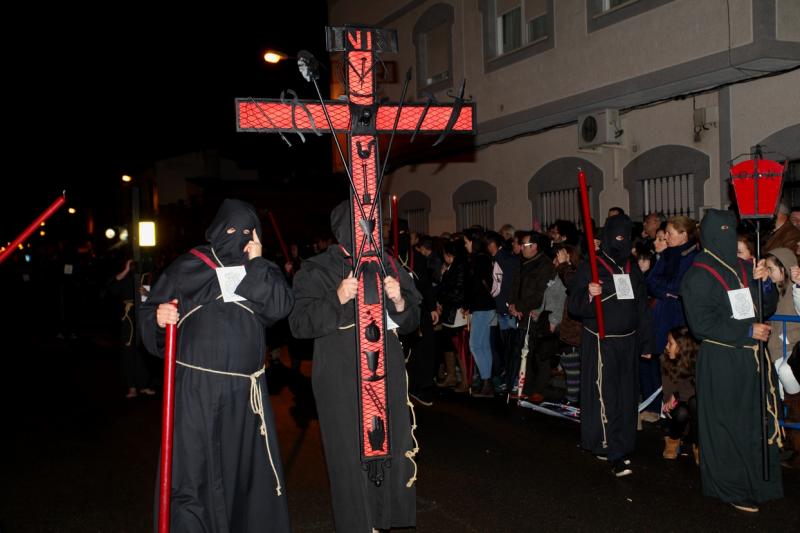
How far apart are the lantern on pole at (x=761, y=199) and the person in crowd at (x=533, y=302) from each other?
3572 millimetres

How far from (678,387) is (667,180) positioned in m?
5.61

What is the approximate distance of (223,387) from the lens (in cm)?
418

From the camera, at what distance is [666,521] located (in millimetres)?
5316

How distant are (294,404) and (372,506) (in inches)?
200

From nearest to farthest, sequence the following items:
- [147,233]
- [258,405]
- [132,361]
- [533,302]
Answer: [258,405] < [533,302] < [132,361] < [147,233]

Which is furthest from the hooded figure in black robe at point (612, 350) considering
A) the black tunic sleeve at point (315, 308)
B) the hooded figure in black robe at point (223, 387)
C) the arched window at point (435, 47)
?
the arched window at point (435, 47)

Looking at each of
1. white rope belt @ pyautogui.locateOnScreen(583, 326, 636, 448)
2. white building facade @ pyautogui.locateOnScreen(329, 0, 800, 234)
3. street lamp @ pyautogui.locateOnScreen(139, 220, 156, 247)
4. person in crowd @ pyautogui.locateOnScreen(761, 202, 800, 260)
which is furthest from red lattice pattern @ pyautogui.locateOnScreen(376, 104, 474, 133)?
street lamp @ pyautogui.locateOnScreen(139, 220, 156, 247)

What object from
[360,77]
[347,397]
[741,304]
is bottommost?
[347,397]

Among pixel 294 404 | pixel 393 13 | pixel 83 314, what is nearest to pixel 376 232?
pixel 294 404

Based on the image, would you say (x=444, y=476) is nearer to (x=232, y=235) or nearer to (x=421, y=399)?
(x=421, y=399)

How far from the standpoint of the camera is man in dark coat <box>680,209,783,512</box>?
5438 millimetres

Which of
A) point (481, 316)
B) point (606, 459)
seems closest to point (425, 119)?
point (606, 459)

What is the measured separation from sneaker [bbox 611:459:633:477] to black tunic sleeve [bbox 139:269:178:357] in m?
4.01

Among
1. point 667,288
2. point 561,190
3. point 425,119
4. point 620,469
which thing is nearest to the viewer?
point 425,119
